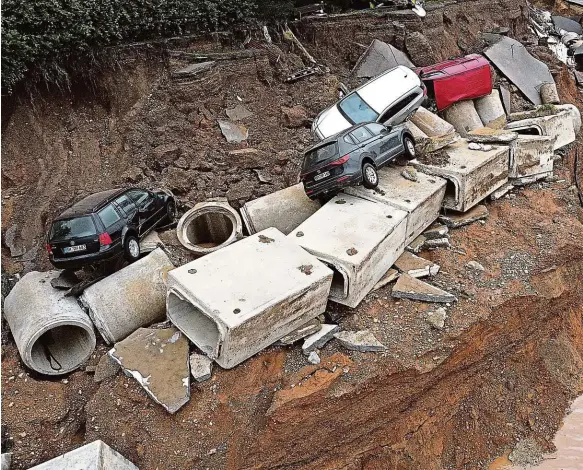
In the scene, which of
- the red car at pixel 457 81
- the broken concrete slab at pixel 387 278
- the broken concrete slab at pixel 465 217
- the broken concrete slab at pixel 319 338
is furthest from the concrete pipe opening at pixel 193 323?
the red car at pixel 457 81

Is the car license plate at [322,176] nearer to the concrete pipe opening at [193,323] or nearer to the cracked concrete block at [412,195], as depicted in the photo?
the cracked concrete block at [412,195]

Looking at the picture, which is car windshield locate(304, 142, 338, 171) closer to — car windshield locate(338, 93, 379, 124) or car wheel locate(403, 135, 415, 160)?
car wheel locate(403, 135, 415, 160)

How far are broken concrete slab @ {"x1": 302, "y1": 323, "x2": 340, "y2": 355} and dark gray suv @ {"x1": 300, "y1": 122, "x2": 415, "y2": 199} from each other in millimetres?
3071

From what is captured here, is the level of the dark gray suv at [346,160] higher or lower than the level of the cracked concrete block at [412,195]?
Result: higher

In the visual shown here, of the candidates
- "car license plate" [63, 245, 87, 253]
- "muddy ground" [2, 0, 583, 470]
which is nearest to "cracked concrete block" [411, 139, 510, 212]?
"muddy ground" [2, 0, 583, 470]

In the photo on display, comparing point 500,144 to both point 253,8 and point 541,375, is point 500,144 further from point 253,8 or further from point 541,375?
point 253,8

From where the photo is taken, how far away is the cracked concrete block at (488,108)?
49.1ft

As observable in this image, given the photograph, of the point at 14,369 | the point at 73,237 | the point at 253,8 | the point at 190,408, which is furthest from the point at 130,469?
the point at 253,8

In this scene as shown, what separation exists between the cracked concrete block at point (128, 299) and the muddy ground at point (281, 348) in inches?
22.3

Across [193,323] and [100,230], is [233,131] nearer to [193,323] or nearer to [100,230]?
[100,230]

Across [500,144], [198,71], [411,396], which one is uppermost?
[198,71]

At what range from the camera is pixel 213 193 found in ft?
37.7

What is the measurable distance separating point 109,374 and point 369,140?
21.8 ft

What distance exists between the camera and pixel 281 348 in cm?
819
